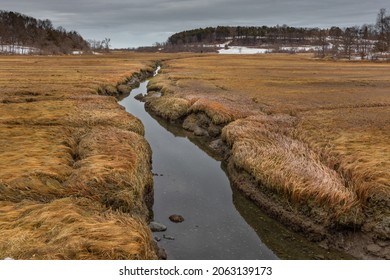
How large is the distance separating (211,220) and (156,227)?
2785mm

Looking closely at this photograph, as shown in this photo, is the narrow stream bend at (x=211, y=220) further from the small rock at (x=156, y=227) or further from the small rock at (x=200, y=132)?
the small rock at (x=200, y=132)

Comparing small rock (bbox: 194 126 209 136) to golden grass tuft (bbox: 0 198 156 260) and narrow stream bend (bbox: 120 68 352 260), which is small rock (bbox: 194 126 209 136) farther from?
golden grass tuft (bbox: 0 198 156 260)

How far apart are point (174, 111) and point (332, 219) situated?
25.6 metres

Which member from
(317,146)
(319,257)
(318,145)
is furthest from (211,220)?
(318,145)

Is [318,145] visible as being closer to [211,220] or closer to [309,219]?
[309,219]

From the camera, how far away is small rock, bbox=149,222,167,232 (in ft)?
54.9

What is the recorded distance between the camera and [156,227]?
16828mm

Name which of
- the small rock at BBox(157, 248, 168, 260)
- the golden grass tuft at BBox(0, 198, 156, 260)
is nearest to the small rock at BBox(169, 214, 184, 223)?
the small rock at BBox(157, 248, 168, 260)

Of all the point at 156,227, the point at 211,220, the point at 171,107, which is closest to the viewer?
the point at 156,227

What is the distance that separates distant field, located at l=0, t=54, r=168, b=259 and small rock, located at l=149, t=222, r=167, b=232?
0.58m

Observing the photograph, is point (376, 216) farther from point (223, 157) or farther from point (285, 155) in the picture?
point (223, 157)

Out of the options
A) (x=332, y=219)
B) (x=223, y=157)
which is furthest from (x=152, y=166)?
(x=332, y=219)

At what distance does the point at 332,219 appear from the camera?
53.0ft

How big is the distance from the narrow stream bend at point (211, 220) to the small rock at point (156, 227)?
0.86ft
